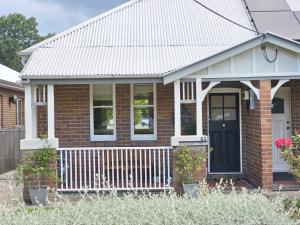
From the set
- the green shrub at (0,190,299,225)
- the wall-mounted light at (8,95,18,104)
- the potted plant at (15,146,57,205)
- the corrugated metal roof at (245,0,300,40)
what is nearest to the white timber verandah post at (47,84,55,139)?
the potted plant at (15,146,57,205)

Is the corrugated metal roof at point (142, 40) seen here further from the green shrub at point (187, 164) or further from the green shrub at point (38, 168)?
the green shrub at point (187, 164)

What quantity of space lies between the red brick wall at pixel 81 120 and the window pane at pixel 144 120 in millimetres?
253

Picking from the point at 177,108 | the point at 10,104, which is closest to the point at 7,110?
the point at 10,104

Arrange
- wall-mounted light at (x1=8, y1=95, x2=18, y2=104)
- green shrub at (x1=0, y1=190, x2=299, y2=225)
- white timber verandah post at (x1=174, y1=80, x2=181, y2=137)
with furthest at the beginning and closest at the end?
wall-mounted light at (x1=8, y1=95, x2=18, y2=104) < white timber verandah post at (x1=174, y1=80, x2=181, y2=137) < green shrub at (x1=0, y1=190, x2=299, y2=225)

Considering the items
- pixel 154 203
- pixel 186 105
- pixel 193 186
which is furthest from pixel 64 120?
pixel 154 203

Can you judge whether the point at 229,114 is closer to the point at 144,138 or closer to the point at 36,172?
the point at 144,138

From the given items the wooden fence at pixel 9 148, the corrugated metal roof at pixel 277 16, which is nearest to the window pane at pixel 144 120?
the corrugated metal roof at pixel 277 16

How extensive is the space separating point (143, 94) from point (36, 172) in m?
3.82

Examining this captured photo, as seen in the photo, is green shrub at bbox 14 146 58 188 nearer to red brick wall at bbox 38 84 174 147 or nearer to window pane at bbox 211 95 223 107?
red brick wall at bbox 38 84 174 147

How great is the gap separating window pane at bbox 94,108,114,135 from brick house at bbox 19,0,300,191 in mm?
27

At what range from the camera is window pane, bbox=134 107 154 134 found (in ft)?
40.7

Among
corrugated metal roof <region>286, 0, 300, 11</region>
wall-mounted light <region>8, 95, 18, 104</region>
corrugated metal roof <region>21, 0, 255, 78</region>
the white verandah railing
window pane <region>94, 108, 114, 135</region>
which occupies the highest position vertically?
corrugated metal roof <region>286, 0, 300, 11</region>

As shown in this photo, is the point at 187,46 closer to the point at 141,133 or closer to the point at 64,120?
the point at 141,133

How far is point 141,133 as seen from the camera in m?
12.4
